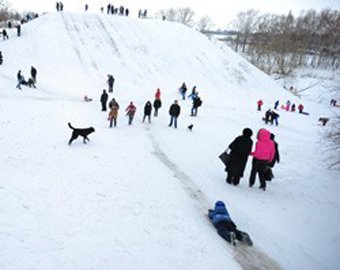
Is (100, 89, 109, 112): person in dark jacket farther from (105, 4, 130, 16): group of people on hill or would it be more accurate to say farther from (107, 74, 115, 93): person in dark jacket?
(105, 4, 130, 16): group of people on hill

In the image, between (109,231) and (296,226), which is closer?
(109,231)

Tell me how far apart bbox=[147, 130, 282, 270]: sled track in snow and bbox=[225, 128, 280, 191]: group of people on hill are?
145cm

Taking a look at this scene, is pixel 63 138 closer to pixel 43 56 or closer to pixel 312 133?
pixel 312 133

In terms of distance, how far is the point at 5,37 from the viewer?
107ft

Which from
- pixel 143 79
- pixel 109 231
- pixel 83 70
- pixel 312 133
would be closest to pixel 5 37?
pixel 83 70

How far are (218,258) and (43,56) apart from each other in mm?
29958

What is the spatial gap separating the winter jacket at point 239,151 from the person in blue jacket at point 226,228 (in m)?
2.57

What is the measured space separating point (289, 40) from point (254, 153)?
65272 millimetres

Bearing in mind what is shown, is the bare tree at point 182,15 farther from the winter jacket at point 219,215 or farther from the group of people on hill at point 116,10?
the winter jacket at point 219,215

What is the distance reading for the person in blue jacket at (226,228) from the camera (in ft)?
22.4

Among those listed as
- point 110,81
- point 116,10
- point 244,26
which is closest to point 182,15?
point 244,26

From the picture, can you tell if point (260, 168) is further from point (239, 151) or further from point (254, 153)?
point (239, 151)

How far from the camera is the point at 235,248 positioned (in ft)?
21.8

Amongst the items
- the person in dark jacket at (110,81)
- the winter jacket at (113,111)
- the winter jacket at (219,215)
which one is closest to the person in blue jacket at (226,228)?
the winter jacket at (219,215)
